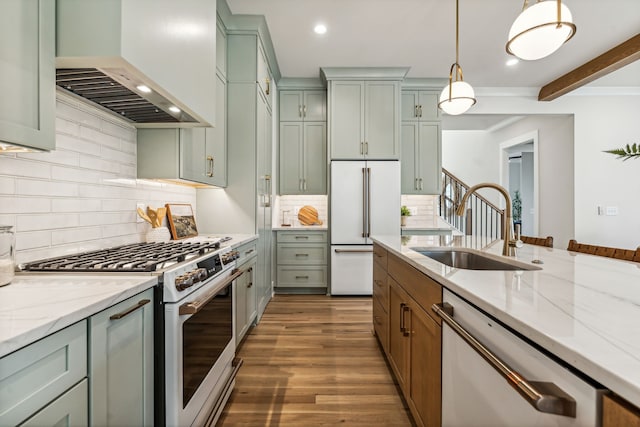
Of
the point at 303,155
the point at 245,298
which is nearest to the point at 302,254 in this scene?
the point at 303,155

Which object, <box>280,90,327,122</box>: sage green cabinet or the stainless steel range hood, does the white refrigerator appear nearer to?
<box>280,90,327,122</box>: sage green cabinet

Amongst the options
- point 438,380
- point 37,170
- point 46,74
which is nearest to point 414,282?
point 438,380

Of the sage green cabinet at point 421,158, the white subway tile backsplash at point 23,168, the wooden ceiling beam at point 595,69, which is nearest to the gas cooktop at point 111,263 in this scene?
the white subway tile backsplash at point 23,168

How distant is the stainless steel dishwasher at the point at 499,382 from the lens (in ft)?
1.82

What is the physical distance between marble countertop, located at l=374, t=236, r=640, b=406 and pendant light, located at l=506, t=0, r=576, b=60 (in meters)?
1.18

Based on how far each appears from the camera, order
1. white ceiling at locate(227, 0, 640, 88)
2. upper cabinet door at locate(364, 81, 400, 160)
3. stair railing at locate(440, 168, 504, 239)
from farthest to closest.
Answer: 1. stair railing at locate(440, 168, 504, 239)
2. upper cabinet door at locate(364, 81, 400, 160)
3. white ceiling at locate(227, 0, 640, 88)

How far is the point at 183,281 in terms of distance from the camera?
4.19 feet

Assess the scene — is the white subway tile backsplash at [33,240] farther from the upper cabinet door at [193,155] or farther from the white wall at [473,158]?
the white wall at [473,158]

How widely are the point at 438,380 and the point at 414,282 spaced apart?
448 mm

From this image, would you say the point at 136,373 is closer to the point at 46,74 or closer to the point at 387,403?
the point at 46,74

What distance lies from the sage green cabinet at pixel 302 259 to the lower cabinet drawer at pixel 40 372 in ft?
10.9

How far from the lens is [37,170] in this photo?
1.40 meters

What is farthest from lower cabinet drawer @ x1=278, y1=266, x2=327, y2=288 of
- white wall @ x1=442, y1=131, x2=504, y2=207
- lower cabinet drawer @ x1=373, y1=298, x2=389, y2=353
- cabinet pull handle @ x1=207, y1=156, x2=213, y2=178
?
white wall @ x1=442, y1=131, x2=504, y2=207

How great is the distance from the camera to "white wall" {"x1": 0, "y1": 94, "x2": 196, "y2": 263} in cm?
133
